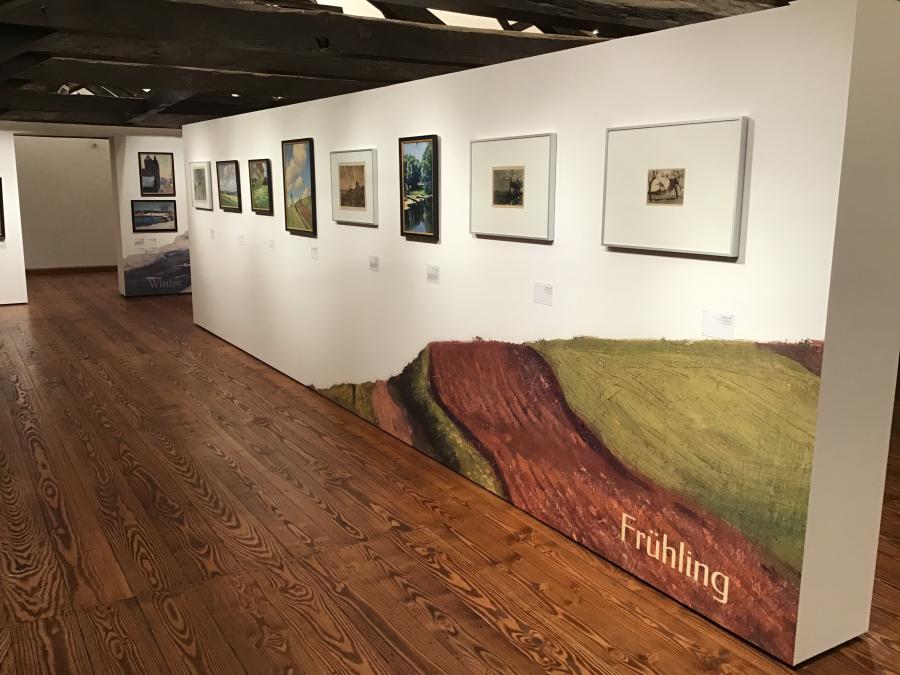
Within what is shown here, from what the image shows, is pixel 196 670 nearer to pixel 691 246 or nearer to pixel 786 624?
pixel 786 624

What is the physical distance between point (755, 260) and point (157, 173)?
10.9 meters

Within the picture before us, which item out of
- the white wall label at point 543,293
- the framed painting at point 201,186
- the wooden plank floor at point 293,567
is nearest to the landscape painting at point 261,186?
the framed painting at point 201,186

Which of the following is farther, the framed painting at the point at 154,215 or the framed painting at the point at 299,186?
the framed painting at the point at 154,215

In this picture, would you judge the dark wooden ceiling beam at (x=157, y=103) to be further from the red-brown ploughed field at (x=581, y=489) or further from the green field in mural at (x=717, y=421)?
the green field in mural at (x=717, y=421)

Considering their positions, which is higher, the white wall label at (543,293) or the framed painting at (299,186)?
the framed painting at (299,186)

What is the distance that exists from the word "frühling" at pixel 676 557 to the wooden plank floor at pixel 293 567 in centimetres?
16

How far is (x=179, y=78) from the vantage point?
747 centimetres

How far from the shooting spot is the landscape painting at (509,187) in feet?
13.2

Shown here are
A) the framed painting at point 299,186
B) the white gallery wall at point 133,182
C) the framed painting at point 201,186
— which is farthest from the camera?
the white gallery wall at point 133,182

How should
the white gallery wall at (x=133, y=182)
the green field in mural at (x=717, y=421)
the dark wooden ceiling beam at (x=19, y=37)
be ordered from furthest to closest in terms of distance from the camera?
the white gallery wall at (x=133, y=182) → the dark wooden ceiling beam at (x=19, y=37) → the green field in mural at (x=717, y=421)

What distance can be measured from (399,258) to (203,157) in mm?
4422

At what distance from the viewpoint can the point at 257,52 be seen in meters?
6.33

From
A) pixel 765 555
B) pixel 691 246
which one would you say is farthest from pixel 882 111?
pixel 765 555

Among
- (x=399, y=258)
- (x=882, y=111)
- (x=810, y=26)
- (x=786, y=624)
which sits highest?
(x=810, y=26)
